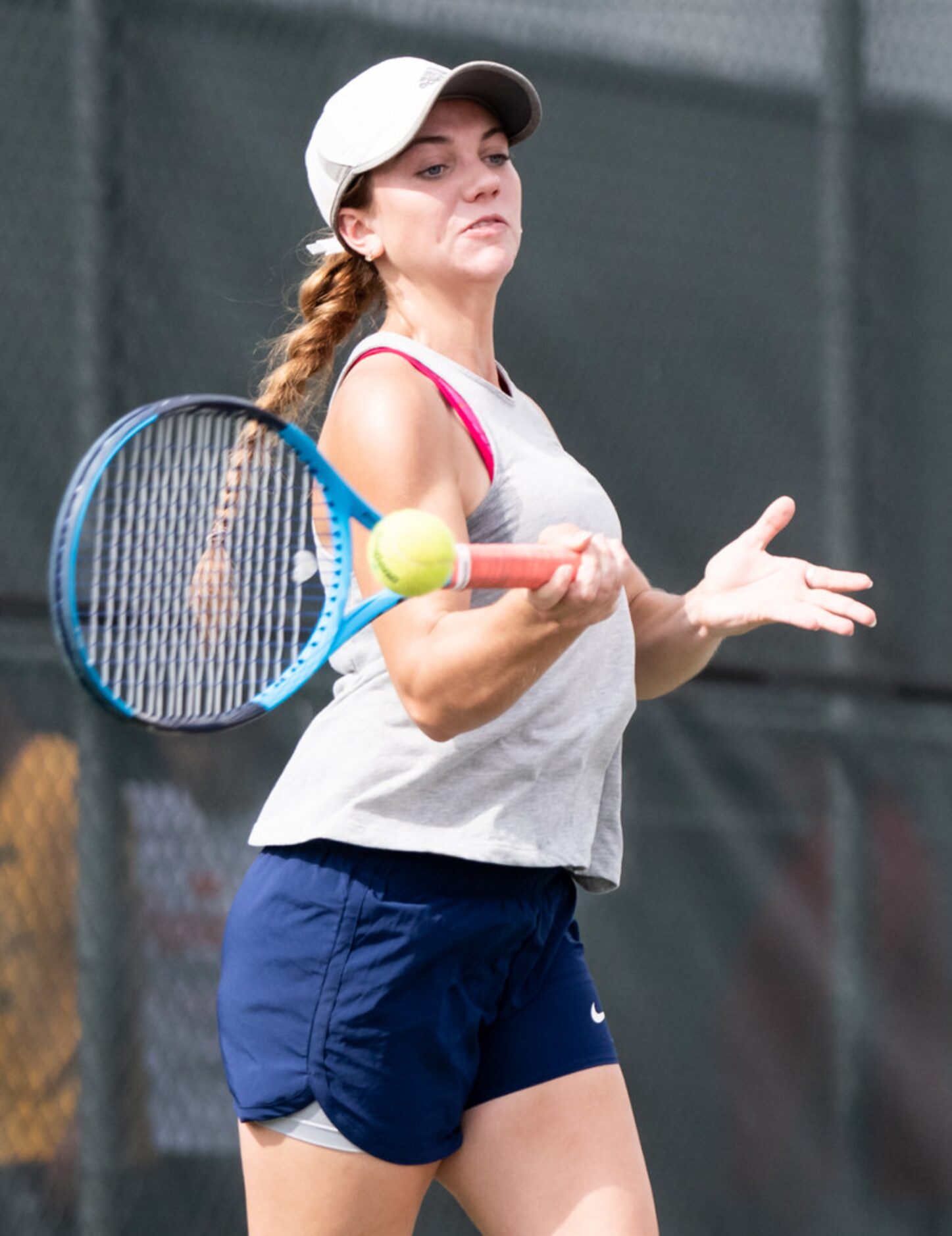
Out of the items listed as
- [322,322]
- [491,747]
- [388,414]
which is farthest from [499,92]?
[491,747]

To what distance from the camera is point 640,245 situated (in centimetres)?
354

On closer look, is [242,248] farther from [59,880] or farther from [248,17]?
[59,880]

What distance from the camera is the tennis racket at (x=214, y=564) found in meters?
1.55

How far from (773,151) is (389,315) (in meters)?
2.04

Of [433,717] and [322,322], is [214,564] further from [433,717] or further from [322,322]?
[322,322]

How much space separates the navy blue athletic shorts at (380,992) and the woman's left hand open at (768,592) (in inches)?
13.0

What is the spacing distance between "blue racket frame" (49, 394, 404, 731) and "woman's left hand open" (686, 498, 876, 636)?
407 millimetres

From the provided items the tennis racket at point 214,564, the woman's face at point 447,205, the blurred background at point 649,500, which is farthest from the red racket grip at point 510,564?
the blurred background at point 649,500

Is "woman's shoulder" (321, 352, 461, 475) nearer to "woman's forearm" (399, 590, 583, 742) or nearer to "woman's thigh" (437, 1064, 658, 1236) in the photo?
"woman's forearm" (399, 590, 583, 742)

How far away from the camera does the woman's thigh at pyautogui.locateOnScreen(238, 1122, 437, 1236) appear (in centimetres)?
164

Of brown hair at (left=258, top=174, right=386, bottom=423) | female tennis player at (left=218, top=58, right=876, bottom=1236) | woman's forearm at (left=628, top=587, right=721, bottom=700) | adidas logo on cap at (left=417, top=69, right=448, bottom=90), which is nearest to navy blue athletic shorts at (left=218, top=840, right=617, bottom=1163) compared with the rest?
female tennis player at (left=218, top=58, right=876, bottom=1236)

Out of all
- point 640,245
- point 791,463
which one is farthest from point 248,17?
point 791,463

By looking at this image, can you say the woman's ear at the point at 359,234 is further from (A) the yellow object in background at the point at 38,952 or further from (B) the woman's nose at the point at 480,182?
(A) the yellow object in background at the point at 38,952

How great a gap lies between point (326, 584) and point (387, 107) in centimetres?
47
